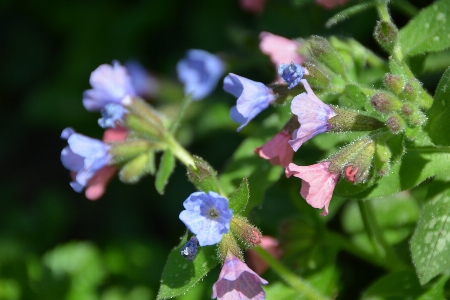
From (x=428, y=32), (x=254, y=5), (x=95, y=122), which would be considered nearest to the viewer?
(x=428, y=32)

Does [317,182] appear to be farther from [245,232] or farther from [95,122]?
[95,122]

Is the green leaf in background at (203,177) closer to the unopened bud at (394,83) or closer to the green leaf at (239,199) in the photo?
the green leaf at (239,199)

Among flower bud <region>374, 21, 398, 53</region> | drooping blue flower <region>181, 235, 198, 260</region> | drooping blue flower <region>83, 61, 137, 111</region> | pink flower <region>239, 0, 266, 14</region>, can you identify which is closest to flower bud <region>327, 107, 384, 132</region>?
flower bud <region>374, 21, 398, 53</region>

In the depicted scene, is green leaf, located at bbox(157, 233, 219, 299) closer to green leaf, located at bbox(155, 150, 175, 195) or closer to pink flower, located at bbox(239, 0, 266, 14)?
green leaf, located at bbox(155, 150, 175, 195)

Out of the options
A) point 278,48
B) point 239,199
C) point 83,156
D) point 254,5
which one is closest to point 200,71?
point 254,5

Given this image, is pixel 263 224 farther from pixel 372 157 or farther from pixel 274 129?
pixel 372 157

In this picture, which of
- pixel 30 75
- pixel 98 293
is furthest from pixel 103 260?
pixel 30 75
